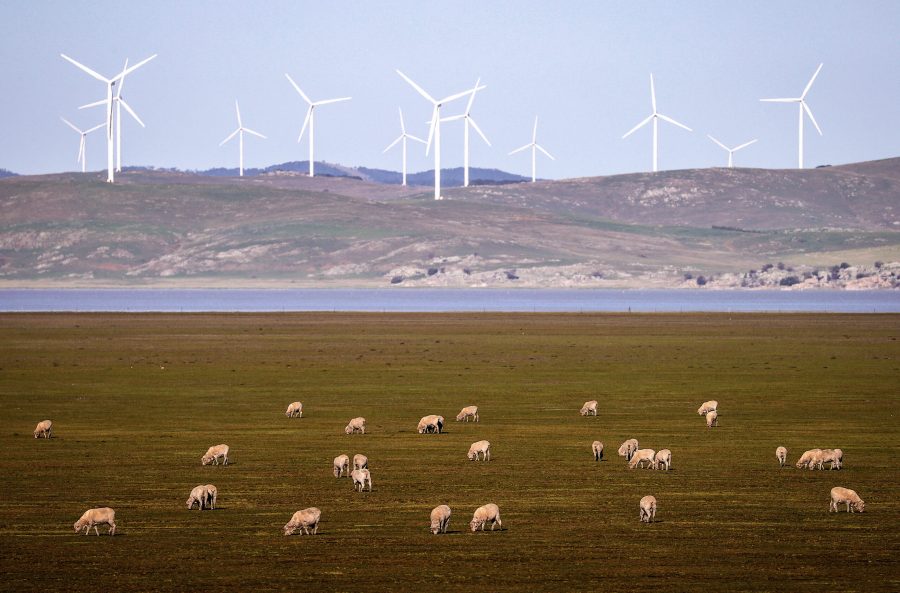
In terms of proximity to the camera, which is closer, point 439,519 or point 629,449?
point 439,519

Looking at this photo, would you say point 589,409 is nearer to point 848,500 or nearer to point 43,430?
point 43,430

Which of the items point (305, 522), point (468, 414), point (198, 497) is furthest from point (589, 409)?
point (305, 522)

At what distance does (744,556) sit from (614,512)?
4.54 m

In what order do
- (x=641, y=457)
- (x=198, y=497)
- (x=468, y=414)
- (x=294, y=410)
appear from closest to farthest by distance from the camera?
(x=198, y=497) → (x=641, y=457) → (x=468, y=414) → (x=294, y=410)

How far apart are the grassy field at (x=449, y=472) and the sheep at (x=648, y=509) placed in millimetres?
360

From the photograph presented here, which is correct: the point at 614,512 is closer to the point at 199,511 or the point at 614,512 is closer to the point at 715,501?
the point at 715,501

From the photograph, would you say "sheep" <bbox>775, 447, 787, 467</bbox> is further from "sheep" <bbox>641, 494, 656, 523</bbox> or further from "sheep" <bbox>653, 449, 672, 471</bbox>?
"sheep" <bbox>641, 494, 656, 523</bbox>

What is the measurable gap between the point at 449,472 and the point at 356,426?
8828mm

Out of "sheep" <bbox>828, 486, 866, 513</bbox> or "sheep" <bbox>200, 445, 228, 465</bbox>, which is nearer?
"sheep" <bbox>828, 486, 866, 513</bbox>

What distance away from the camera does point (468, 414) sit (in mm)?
48594

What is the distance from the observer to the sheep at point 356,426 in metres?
44.3

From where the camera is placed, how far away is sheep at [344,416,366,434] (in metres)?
44.3

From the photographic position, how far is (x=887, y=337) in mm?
100938

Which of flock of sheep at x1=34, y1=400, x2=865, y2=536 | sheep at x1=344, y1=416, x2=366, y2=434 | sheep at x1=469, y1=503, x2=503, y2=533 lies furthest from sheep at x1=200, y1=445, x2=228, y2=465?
sheep at x1=469, y1=503, x2=503, y2=533
